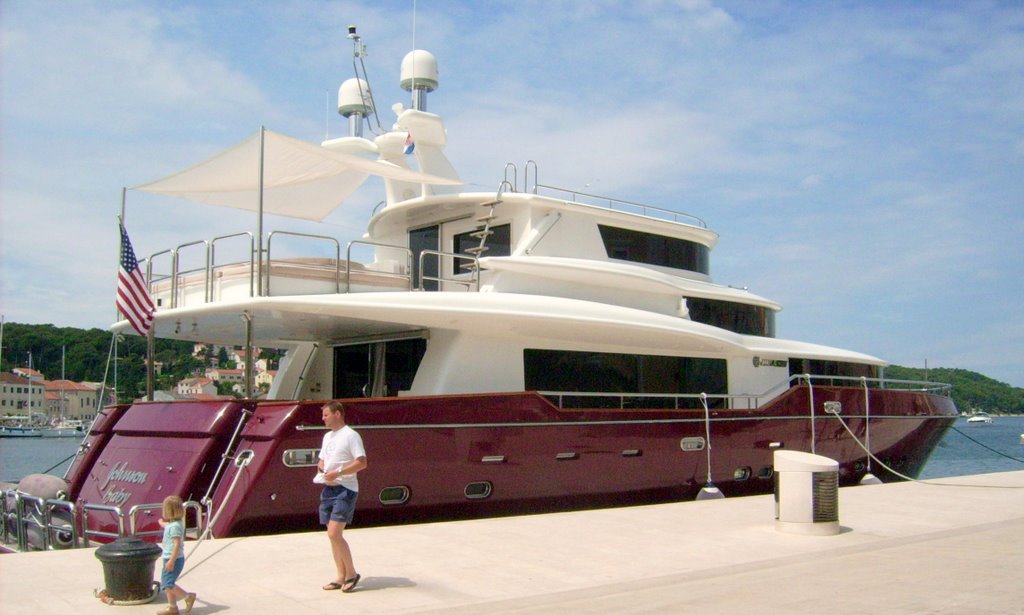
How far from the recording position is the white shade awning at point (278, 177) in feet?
34.0

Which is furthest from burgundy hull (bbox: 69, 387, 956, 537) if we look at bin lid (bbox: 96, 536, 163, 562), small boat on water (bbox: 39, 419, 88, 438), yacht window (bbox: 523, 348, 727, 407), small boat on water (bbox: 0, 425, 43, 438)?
small boat on water (bbox: 0, 425, 43, 438)

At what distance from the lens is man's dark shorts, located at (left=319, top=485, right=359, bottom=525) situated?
6.04 metres

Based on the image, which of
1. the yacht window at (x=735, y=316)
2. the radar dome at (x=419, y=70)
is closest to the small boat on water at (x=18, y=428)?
the radar dome at (x=419, y=70)

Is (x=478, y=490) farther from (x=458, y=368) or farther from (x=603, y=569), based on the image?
(x=603, y=569)

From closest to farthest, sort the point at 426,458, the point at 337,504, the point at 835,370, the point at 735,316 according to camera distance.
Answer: the point at 337,504, the point at 426,458, the point at 735,316, the point at 835,370

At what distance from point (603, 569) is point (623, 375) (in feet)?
18.2

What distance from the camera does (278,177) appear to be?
11.4 metres

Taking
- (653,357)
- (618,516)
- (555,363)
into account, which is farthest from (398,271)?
(618,516)

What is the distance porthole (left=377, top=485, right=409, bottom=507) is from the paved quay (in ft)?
1.77

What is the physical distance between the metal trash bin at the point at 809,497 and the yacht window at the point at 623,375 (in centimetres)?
348

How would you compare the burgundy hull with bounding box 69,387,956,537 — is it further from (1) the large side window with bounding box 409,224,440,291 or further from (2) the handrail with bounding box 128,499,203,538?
(1) the large side window with bounding box 409,224,440,291

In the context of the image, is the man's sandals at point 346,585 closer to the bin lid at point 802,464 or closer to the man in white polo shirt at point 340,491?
the man in white polo shirt at point 340,491

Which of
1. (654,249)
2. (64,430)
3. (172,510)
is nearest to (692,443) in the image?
(654,249)

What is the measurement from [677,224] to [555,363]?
13.2 feet
